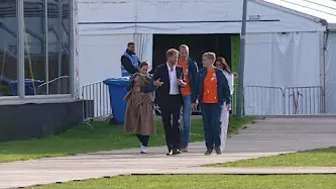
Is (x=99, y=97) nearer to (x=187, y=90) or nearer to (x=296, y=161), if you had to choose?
(x=187, y=90)

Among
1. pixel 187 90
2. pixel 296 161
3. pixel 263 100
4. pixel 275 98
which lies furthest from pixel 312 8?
pixel 296 161

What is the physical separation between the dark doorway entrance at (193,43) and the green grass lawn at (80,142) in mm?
7110

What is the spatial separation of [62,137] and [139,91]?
12.9 ft

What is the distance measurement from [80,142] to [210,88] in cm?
389

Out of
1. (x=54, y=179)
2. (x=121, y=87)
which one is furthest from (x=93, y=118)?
(x=54, y=179)

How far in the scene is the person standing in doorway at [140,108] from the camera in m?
19.0

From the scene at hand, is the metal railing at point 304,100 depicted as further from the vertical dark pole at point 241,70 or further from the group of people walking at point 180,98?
the group of people walking at point 180,98

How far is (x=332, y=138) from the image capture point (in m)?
21.7

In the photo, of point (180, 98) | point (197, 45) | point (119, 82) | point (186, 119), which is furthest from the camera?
point (197, 45)

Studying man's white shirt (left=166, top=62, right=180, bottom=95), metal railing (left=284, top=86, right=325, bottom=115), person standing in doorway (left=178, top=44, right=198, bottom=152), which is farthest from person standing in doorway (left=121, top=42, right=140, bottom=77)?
metal railing (left=284, top=86, right=325, bottom=115)

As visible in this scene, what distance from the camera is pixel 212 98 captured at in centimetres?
1834

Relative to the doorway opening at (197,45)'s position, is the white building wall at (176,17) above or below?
above

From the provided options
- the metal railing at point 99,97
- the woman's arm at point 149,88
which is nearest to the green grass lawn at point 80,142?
the woman's arm at point 149,88

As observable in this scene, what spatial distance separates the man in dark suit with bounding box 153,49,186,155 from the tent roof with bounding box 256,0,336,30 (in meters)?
11.0
